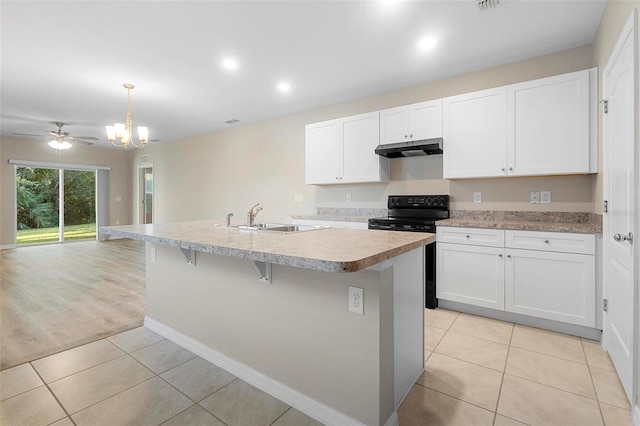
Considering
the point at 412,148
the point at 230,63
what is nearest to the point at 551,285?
the point at 412,148

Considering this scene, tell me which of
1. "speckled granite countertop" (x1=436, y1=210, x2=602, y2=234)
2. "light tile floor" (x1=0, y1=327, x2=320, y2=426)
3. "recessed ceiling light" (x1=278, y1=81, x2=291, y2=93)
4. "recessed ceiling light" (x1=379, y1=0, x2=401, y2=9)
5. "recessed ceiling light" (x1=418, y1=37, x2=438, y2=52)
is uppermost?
"recessed ceiling light" (x1=278, y1=81, x2=291, y2=93)

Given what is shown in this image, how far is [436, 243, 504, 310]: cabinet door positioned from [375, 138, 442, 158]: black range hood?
3.44 ft

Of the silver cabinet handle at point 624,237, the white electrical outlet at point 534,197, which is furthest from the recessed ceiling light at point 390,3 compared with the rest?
the white electrical outlet at point 534,197

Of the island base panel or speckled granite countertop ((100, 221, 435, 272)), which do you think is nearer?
speckled granite countertop ((100, 221, 435, 272))

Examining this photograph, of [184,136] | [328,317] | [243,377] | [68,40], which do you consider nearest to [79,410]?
[243,377]

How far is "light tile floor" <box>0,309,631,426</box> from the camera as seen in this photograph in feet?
5.19

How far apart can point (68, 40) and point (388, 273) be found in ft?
11.2

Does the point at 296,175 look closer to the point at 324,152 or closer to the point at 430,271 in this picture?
the point at 324,152

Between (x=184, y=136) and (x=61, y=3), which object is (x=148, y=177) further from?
(x=61, y=3)

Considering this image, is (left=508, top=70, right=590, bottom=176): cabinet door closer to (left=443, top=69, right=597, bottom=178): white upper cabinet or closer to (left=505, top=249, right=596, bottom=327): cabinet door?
(left=443, top=69, right=597, bottom=178): white upper cabinet

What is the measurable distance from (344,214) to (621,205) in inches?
120

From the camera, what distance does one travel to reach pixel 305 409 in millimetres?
1610

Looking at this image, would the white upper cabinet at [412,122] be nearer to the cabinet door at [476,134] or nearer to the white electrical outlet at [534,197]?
the cabinet door at [476,134]

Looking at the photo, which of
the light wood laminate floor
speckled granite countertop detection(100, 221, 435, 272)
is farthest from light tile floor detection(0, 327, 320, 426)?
speckled granite countertop detection(100, 221, 435, 272)
